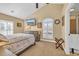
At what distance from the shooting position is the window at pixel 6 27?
3.63 metres

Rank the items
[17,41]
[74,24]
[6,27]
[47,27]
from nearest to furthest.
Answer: [6,27], [17,41], [74,24], [47,27]

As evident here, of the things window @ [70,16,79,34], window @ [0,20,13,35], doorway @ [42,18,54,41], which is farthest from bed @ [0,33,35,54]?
window @ [70,16,79,34]

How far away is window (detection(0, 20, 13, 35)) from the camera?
3632 mm

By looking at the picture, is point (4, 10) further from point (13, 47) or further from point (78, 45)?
point (78, 45)

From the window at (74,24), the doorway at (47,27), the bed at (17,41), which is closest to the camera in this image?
the bed at (17,41)

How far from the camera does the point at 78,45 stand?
457 cm

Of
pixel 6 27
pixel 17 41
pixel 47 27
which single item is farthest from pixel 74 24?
pixel 6 27

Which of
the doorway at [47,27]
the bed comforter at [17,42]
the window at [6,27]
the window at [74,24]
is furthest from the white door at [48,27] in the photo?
the window at [6,27]

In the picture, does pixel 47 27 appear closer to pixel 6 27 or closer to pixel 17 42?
pixel 17 42

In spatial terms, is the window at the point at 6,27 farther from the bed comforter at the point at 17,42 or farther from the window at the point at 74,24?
the window at the point at 74,24

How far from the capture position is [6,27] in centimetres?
395

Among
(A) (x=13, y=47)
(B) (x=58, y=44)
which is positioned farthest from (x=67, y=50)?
(A) (x=13, y=47)

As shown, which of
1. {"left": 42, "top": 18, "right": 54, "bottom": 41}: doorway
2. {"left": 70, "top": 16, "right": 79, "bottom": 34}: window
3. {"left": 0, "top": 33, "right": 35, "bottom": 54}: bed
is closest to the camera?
{"left": 0, "top": 33, "right": 35, "bottom": 54}: bed

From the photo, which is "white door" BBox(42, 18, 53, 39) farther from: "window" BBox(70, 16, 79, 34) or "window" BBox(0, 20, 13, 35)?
"window" BBox(0, 20, 13, 35)
